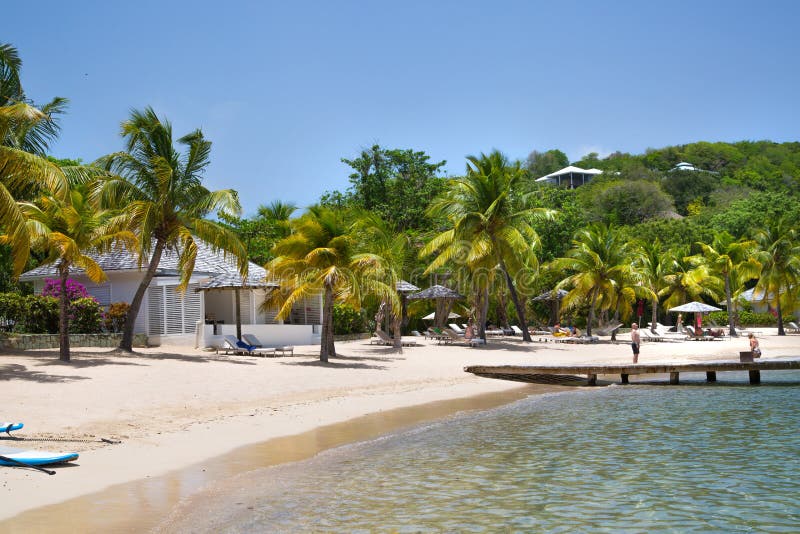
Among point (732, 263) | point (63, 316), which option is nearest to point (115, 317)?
point (63, 316)

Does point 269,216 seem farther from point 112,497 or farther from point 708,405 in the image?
point 112,497

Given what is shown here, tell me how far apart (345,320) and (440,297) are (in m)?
4.88

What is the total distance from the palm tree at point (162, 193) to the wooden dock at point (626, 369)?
28.0 ft

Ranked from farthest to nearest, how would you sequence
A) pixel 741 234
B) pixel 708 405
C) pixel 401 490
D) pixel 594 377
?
1. pixel 741 234
2. pixel 594 377
3. pixel 708 405
4. pixel 401 490

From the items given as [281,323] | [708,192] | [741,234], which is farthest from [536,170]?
[281,323]

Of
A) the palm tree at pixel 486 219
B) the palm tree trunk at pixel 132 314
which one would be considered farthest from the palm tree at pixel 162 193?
the palm tree at pixel 486 219

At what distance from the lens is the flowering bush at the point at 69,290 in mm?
24625

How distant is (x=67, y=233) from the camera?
1875cm

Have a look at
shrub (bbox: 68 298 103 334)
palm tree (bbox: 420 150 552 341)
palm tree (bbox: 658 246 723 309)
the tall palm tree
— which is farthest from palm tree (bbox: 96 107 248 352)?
palm tree (bbox: 658 246 723 309)

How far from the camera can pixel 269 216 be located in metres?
44.6

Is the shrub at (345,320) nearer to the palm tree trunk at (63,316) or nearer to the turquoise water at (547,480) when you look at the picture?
the palm tree trunk at (63,316)

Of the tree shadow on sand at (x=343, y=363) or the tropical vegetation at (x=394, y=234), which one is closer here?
the tropical vegetation at (x=394, y=234)

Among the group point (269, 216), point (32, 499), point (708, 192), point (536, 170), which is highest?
point (536, 170)

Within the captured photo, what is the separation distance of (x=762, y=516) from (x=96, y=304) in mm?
22424
